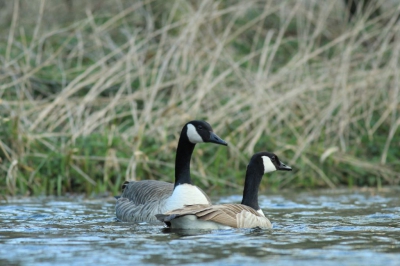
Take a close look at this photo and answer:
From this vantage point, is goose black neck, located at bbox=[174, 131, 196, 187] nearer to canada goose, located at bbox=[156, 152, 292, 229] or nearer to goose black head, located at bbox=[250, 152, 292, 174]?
goose black head, located at bbox=[250, 152, 292, 174]

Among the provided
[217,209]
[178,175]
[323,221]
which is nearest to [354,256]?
[217,209]

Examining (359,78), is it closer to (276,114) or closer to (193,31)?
(276,114)

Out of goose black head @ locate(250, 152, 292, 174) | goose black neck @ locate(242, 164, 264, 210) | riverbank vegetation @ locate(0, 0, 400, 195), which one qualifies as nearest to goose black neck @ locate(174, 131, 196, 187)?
goose black neck @ locate(242, 164, 264, 210)

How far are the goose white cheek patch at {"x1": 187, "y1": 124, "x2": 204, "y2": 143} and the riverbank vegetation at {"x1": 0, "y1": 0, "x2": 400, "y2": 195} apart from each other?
223cm

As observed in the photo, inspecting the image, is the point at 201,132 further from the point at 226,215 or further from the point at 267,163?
the point at 226,215

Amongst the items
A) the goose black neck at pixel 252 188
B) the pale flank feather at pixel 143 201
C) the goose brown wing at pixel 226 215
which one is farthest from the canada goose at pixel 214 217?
the pale flank feather at pixel 143 201

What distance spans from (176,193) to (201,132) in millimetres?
727

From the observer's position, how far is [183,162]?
351 inches

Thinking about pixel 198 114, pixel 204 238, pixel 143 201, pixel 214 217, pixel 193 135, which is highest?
pixel 198 114

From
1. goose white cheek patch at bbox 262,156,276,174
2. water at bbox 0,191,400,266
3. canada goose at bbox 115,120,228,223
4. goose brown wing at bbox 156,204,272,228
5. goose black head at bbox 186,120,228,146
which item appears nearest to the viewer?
water at bbox 0,191,400,266

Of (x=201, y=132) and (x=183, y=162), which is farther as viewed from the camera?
(x=183, y=162)

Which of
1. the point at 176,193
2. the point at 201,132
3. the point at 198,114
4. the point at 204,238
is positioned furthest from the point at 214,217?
the point at 198,114

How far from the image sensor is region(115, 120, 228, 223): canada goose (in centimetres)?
850

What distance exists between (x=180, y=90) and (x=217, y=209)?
551 cm
